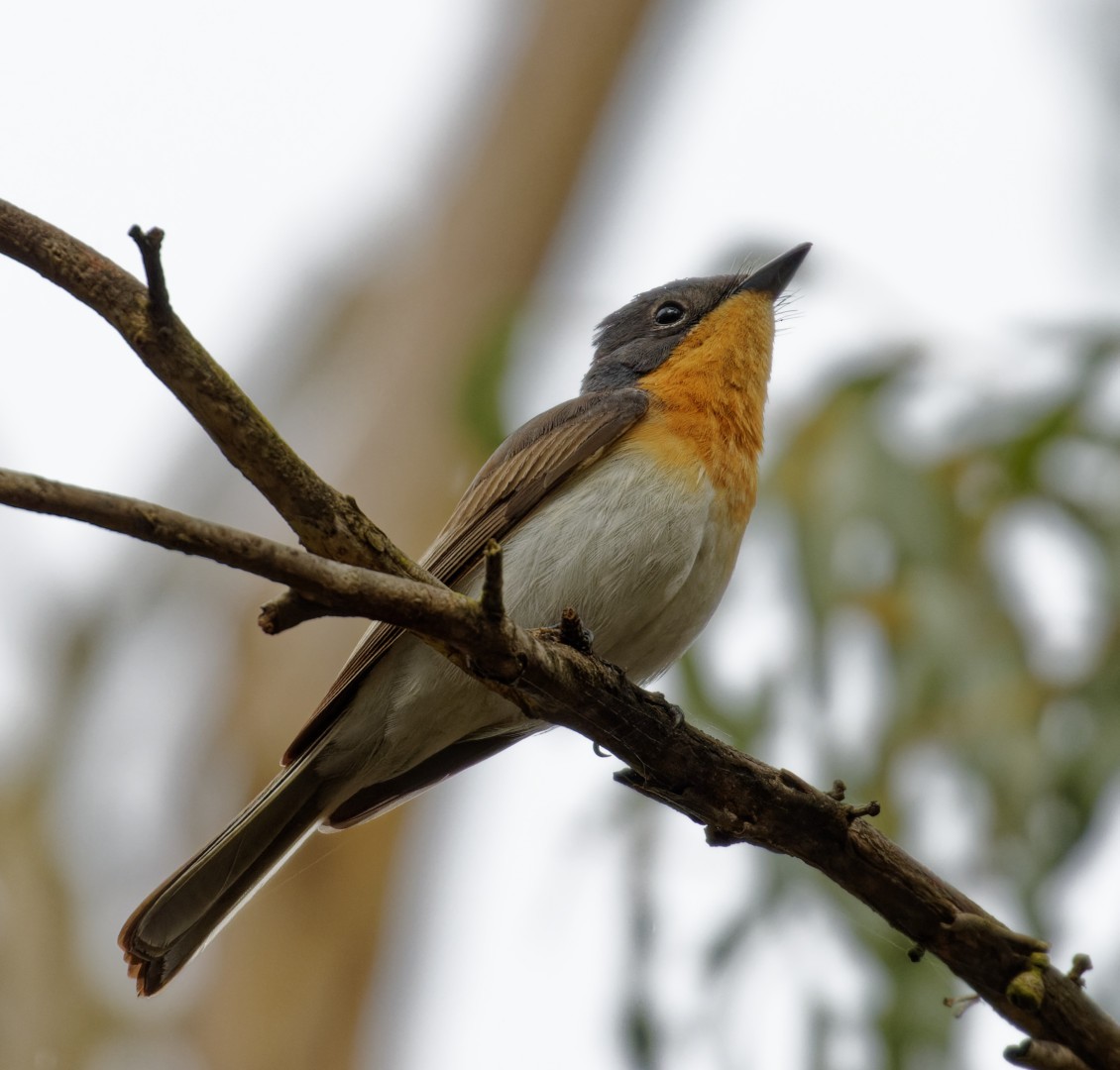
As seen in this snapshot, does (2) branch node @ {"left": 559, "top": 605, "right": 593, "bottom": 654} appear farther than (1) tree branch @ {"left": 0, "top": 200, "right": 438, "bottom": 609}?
Yes

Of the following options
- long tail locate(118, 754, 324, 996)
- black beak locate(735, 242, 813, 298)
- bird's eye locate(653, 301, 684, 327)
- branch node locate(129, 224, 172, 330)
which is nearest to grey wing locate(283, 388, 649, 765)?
long tail locate(118, 754, 324, 996)

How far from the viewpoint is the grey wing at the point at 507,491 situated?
3.56 meters

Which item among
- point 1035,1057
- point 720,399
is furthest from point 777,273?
point 1035,1057

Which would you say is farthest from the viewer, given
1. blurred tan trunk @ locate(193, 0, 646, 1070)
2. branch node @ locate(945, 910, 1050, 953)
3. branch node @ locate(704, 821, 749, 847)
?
blurred tan trunk @ locate(193, 0, 646, 1070)

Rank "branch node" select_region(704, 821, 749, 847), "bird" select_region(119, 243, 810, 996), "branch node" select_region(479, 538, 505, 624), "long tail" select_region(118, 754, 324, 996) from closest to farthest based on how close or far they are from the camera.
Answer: "branch node" select_region(479, 538, 505, 624), "branch node" select_region(704, 821, 749, 847), "long tail" select_region(118, 754, 324, 996), "bird" select_region(119, 243, 810, 996)

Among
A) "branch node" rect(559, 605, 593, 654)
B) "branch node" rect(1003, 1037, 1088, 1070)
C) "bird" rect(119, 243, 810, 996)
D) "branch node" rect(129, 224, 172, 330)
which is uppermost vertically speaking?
"bird" rect(119, 243, 810, 996)

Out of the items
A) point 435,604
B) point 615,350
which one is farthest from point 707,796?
point 615,350

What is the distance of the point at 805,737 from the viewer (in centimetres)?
477

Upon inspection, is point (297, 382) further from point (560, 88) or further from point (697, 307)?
point (697, 307)

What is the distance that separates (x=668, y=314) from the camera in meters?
4.77

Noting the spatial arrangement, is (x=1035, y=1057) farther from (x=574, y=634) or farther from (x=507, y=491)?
(x=507, y=491)

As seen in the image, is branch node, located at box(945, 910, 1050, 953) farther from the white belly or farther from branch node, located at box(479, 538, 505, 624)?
the white belly

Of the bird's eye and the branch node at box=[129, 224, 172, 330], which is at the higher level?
the bird's eye

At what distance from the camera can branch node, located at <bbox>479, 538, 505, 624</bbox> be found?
2199 mm
